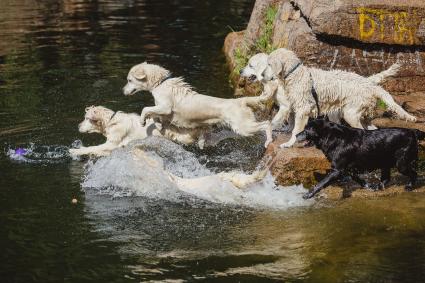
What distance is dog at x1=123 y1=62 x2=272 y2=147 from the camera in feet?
33.9

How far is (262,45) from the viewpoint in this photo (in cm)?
1445

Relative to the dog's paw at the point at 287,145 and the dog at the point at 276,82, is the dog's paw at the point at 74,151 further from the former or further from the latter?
the dog's paw at the point at 287,145

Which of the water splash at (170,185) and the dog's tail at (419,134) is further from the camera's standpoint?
the dog's tail at (419,134)

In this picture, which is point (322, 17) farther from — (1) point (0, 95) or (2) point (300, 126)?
(1) point (0, 95)

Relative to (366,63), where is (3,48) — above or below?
below

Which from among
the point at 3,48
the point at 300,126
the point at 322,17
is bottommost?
the point at 3,48

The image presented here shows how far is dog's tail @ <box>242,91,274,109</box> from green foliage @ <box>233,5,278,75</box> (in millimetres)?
3470

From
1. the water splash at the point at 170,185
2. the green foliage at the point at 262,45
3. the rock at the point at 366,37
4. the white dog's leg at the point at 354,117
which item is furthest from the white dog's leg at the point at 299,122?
the green foliage at the point at 262,45

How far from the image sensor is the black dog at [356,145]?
9148 mm

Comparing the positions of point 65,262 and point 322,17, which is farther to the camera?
point 322,17

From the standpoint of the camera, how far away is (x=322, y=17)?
11719 mm

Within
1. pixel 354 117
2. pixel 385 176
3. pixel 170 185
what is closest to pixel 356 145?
pixel 385 176

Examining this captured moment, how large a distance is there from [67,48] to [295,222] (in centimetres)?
1252

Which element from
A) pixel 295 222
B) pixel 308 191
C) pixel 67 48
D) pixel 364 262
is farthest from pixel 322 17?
pixel 67 48
